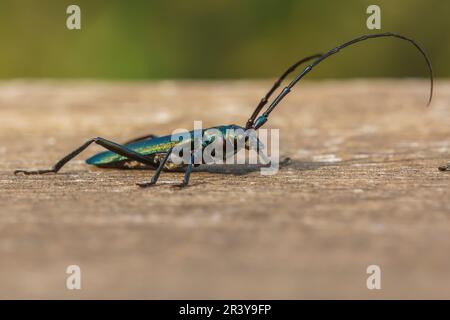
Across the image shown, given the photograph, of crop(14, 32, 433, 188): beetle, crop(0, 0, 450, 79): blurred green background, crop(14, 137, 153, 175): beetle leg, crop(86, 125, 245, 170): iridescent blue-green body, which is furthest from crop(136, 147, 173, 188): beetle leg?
crop(0, 0, 450, 79): blurred green background

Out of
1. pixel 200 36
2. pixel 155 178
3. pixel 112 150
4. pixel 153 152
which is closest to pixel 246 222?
pixel 155 178

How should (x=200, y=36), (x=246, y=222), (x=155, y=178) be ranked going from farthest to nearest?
(x=200, y=36)
(x=155, y=178)
(x=246, y=222)

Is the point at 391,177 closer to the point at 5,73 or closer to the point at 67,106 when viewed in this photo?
the point at 67,106

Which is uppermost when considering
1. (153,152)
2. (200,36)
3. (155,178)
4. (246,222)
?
(200,36)

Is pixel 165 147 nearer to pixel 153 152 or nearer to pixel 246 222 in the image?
pixel 153 152

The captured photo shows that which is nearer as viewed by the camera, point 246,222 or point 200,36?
point 246,222

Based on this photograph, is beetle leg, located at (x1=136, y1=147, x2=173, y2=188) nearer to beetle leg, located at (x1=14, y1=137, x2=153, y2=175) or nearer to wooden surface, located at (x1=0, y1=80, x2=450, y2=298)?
wooden surface, located at (x1=0, y1=80, x2=450, y2=298)

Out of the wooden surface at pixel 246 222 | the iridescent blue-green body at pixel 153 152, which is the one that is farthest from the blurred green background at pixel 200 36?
the iridescent blue-green body at pixel 153 152

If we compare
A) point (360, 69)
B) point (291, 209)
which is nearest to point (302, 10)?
point (360, 69)
